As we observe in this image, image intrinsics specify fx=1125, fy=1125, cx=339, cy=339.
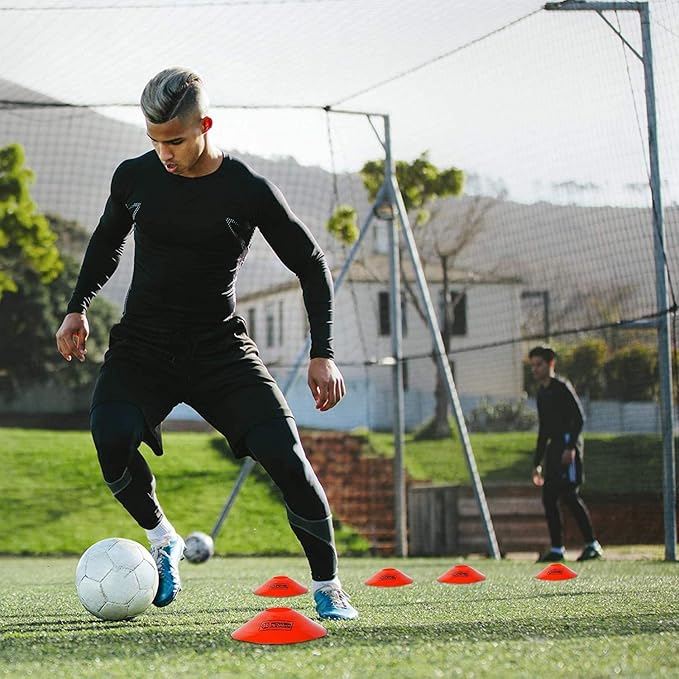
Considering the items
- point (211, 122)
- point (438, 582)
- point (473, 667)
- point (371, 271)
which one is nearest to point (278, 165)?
point (371, 271)

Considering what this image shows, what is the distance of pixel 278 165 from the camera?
14117 mm

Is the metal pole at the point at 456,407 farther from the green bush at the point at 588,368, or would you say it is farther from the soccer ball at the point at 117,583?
the green bush at the point at 588,368

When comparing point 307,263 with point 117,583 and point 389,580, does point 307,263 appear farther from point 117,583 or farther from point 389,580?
point 389,580

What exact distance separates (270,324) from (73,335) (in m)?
12.5

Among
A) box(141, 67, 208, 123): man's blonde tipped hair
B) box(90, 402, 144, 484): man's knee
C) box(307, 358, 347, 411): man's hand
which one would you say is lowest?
box(90, 402, 144, 484): man's knee

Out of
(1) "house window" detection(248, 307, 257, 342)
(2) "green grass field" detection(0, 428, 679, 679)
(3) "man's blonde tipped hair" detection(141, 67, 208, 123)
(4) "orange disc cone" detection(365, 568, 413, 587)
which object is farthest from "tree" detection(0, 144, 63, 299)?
(3) "man's blonde tipped hair" detection(141, 67, 208, 123)

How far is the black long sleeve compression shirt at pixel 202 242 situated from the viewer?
13.6ft

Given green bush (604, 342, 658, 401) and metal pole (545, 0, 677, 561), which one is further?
green bush (604, 342, 658, 401)

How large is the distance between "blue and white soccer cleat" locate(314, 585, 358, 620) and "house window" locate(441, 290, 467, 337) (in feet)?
62.3

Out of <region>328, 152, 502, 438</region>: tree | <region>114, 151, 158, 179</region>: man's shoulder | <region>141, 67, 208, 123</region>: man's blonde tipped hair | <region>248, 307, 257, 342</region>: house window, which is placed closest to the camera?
<region>141, 67, 208, 123</region>: man's blonde tipped hair

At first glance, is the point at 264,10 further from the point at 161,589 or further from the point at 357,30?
the point at 161,589

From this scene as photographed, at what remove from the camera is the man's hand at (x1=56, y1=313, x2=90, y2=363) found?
437 cm

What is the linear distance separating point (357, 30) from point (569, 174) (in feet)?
12.9

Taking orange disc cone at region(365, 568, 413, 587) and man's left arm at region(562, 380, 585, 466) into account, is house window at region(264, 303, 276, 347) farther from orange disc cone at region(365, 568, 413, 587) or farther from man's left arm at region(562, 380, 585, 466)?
orange disc cone at region(365, 568, 413, 587)
